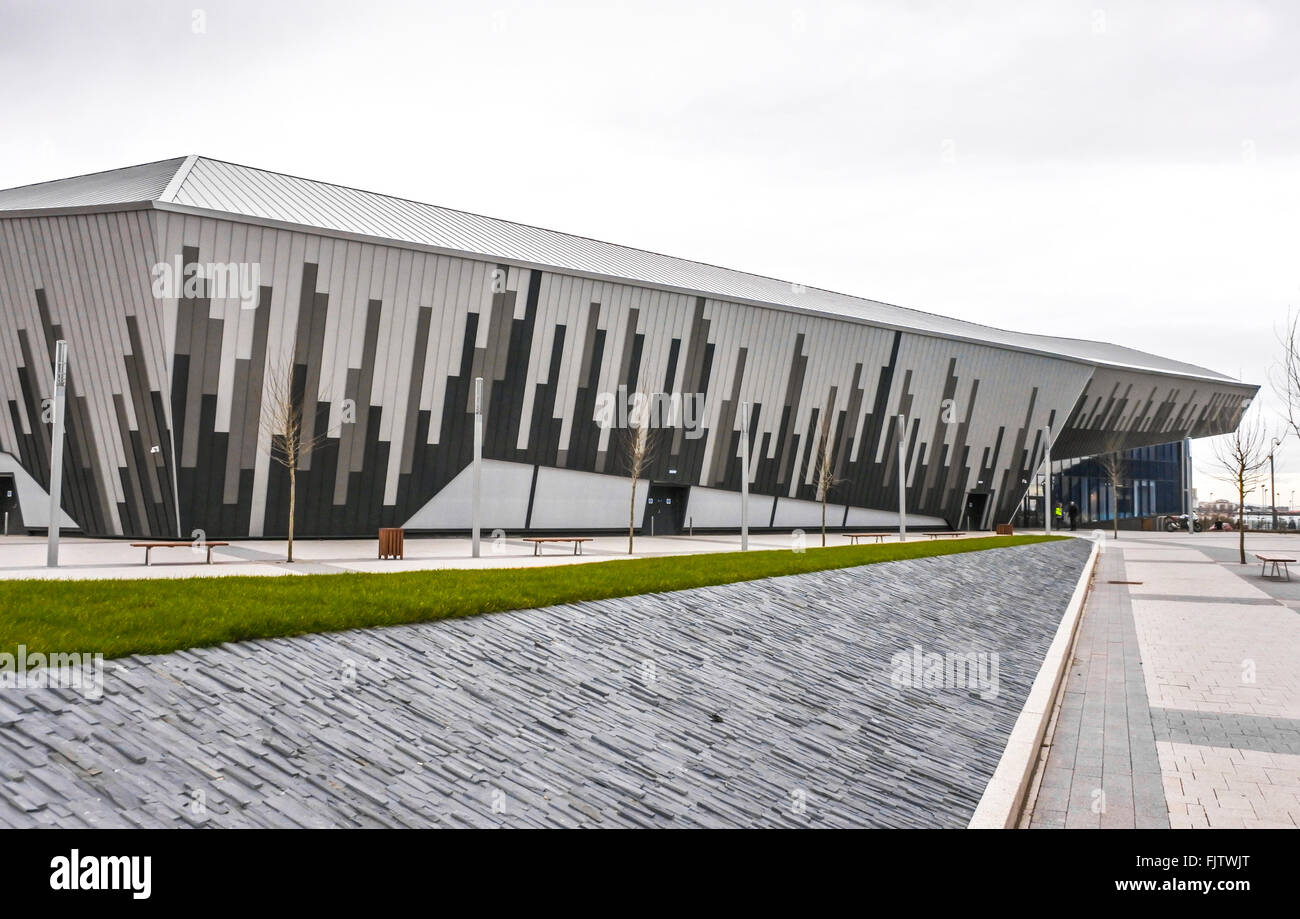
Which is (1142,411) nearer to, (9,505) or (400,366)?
(400,366)

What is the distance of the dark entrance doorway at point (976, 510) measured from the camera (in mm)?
47375

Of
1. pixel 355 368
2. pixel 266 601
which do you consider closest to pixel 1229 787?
pixel 266 601

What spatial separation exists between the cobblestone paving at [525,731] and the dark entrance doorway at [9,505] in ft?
84.0

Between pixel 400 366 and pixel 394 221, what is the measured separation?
5.10 metres

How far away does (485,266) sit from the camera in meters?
28.7

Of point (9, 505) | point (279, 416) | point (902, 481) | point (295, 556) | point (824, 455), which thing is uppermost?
point (824, 455)

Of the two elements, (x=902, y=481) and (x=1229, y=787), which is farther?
(x=902, y=481)

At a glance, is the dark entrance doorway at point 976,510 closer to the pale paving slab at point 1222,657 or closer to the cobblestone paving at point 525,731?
the pale paving slab at point 1222,657

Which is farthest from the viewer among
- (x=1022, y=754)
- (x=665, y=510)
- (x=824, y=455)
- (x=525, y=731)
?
(x=824, y=455)

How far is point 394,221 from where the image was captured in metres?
29.0

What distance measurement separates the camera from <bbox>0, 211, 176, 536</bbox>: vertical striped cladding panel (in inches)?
925

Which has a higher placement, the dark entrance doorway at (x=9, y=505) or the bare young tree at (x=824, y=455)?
the bare young tree at (x=824, y=455)

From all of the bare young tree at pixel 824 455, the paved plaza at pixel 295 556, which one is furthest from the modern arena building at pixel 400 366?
the paved plaza at pixel 295 556
